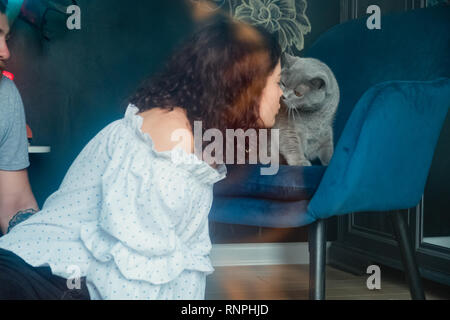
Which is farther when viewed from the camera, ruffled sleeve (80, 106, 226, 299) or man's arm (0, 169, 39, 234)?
man's arm (0, 169, 39, 234)

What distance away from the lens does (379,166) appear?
1.28m

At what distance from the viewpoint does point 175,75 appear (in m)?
1.17

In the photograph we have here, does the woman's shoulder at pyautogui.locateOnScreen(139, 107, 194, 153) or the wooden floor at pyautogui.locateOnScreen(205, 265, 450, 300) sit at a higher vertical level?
the woman's shoulder at pyautogui.locateOnScreen(139, 107, 194, 153)

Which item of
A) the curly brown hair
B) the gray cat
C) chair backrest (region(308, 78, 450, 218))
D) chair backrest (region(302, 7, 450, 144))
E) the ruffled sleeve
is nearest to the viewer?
the ruffled sleeve

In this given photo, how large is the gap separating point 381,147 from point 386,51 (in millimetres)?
546

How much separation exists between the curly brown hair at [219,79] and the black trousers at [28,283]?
15.7 inches

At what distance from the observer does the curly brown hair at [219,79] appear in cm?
112

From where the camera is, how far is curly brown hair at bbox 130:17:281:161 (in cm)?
112

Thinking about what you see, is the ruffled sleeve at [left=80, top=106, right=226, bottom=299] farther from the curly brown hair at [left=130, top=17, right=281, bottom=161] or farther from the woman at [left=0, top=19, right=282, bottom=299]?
the curly brown hair at [left=130, top=17, right=281, bottom=161]

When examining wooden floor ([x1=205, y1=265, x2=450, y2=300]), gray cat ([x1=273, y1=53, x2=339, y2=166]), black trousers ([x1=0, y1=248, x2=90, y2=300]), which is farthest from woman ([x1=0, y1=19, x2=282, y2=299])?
wooden floor ([x1=205, y1=265, x2=450, y2=300])

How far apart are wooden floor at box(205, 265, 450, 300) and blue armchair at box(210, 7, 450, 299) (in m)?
0.37

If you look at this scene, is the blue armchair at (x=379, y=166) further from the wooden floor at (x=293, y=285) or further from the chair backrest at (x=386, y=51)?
the wooden floor at (x=293, y=285)

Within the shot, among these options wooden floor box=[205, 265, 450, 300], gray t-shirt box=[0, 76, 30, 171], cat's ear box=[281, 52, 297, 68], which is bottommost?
wooden floor box=[205, 265, 450, 300]

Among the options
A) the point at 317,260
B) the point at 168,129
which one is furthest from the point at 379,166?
the point at 168,129
